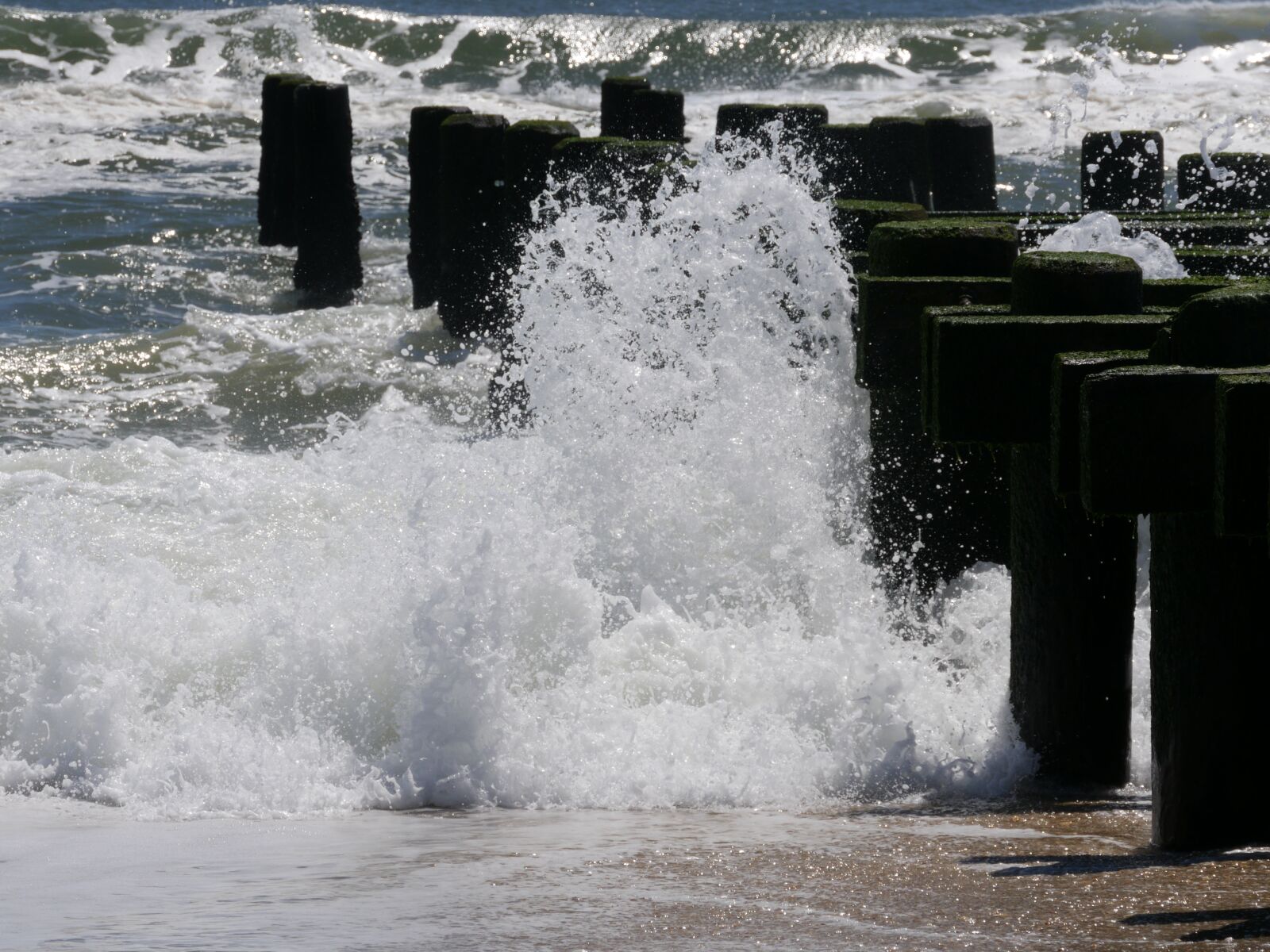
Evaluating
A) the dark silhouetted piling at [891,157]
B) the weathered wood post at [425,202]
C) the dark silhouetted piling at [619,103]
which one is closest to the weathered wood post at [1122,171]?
the dark silhouetted piling at [891,157]

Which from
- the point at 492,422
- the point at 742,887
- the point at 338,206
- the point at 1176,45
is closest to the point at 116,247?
the point at 338,206

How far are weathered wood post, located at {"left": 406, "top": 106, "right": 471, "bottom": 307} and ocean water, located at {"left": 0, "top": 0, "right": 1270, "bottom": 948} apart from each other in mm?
751

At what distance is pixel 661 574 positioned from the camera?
5.71 metres

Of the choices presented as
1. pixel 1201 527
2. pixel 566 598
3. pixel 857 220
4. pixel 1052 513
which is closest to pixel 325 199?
pixel 857 220

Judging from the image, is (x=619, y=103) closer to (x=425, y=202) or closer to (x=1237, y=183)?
(x=425, y=202)

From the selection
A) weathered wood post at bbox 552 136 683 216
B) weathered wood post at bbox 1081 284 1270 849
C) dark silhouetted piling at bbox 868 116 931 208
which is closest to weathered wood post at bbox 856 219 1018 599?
weathered wood post at bbox 1081 284 1270 849

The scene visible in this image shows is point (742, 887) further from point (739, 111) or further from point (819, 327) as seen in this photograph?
point (739, 111)

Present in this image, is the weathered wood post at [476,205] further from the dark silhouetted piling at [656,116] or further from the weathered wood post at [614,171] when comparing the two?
the weathered wood post at [614,171]

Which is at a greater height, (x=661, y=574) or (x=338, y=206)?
(x=338, y=206)

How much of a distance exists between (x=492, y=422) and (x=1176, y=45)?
721 inches

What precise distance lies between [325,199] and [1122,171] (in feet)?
18.5

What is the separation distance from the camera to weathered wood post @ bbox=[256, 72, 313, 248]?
13422 millimetres

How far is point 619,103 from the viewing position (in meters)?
9.91

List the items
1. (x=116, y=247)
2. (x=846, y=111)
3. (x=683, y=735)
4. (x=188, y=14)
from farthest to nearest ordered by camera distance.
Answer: (x=188, y=14)
(x=846, y=111)
(x=116, y=247)
(x=683, y=735)
